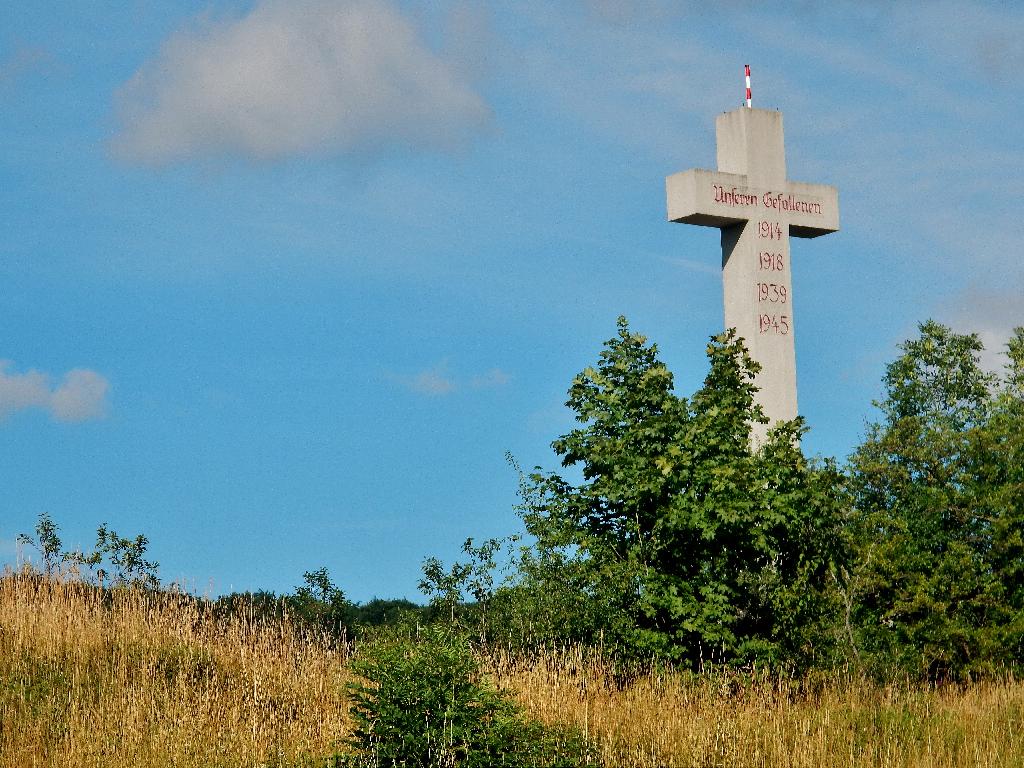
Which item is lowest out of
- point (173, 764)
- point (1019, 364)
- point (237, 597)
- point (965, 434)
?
point (173, 764)

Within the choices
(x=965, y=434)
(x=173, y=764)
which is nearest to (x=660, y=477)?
(x=173, y=764)

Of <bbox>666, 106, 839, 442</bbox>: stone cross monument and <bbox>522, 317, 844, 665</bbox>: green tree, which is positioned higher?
<bbox>666, 106, 839, 442</bbox>: stone cross monument

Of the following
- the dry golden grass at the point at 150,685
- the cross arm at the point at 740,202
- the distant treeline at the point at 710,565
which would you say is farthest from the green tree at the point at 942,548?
the dry golden grass at the point at 150,685

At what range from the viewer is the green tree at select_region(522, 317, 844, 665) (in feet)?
50.6

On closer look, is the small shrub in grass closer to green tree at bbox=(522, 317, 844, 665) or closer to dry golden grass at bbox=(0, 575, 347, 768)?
dry golden grass at bbox=(0, 575, 347, 768)

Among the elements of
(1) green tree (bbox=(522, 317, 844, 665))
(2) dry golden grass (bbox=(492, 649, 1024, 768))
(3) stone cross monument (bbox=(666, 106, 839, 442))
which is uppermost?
(3) stone cross monument (bbox=(666, 106, 839, 442))

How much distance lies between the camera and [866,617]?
19.7 m

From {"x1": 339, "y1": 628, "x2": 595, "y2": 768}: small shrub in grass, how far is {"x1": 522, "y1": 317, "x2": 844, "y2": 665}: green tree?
159 inches

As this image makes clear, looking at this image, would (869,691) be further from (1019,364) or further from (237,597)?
(1019,364)

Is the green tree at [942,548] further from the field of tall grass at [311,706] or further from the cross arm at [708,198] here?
the cross arm at [708,198]

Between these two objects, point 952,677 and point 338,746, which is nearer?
point 338,746

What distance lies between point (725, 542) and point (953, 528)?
8.05 m

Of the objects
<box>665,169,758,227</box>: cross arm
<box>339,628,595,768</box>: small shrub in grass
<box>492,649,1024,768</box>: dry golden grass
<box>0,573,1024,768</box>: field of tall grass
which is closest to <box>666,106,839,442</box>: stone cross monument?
<box>665,169,758,227</box>: cross arm

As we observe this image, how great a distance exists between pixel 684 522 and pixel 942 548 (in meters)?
8.63
